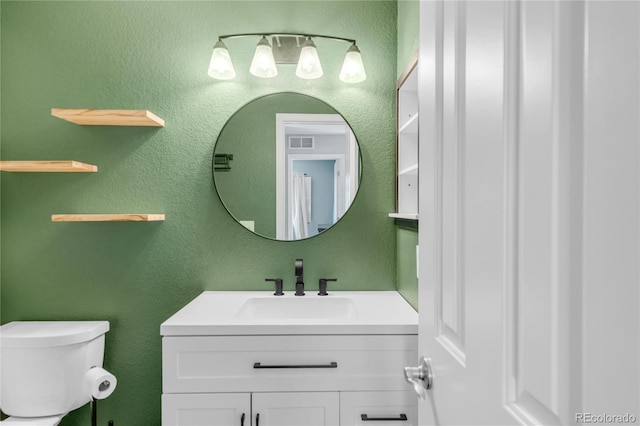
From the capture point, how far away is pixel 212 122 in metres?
1.98

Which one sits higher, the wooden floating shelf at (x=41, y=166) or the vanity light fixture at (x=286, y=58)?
the vanity light fixture at (x=286, y=58)

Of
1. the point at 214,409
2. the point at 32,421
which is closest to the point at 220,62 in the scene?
the point at 214,409

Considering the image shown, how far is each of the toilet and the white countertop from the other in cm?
50

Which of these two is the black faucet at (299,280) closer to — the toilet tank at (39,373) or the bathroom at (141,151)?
the bathroom at (141,151)

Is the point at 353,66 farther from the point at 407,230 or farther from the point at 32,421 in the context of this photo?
the point at 32,421

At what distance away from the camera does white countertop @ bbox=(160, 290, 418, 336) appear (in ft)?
4.58

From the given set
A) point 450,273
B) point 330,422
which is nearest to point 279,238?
point 330,422

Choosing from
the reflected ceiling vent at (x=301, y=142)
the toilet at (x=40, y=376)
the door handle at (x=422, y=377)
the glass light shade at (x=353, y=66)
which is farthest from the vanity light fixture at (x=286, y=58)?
the door handle at (x=422, y=377)

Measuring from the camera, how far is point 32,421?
5.30 feet

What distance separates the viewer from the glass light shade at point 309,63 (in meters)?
1.89

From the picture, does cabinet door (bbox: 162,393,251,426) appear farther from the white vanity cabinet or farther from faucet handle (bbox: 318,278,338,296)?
faucet handle (bbox: 318,278,338,296)

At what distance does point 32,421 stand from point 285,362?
1113mm

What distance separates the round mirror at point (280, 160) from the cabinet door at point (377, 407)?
0.83 m

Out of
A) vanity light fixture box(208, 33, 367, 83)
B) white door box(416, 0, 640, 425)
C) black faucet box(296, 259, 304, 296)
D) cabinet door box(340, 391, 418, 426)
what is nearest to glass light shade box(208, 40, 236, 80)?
vanity light fixture box(208, 33, 367, 83)
